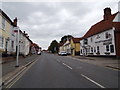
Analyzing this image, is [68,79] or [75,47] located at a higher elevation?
[75,47]

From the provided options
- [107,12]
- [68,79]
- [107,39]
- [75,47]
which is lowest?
[68,79]

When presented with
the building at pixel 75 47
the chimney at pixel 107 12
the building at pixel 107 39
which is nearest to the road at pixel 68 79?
the building at pixel 107 39

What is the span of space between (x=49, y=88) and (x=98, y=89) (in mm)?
2181

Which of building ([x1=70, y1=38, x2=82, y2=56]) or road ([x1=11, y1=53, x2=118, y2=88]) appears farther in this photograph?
building ([x1=70, y1=38, x2=82, y2=56])

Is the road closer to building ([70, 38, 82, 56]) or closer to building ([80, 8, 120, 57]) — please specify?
building ([80, 8, 120, 57])

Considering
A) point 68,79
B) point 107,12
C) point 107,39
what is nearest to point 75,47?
point 107,12

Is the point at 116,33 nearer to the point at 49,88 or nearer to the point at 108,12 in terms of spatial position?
the point at 108,12

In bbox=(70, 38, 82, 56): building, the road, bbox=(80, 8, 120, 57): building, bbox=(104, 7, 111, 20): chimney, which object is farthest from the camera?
bbox=(70, 38, 82, 56): building

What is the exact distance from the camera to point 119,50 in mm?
27094

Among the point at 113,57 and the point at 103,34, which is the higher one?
the point at 103,34

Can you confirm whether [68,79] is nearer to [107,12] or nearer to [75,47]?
[107,12]

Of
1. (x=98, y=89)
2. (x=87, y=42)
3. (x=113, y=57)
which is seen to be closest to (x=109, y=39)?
(x=113, y=57)

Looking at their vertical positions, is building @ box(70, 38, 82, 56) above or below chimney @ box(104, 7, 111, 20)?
below

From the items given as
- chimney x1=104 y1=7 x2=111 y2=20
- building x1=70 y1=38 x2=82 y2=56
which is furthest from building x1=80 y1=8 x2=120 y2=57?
building x1=70 y1=38 x2=82 y2=56
